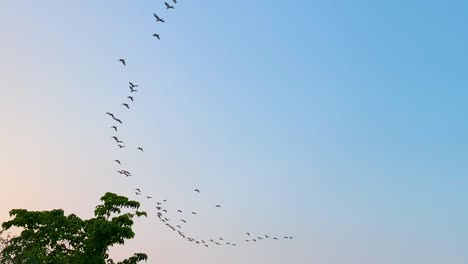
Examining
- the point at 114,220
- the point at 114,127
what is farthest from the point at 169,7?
the point at 114,220

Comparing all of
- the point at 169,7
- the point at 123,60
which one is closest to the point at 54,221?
the point at 123,60

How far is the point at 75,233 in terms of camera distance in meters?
41.1

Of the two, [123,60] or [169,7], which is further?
[123,60]

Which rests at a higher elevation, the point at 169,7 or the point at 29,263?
the point at 169,7

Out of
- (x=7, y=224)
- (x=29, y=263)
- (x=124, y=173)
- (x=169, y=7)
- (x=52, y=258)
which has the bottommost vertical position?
(x=29, y=263)

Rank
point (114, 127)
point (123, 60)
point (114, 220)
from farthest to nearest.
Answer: point (114, 127) < point (114, 220) < point (123, 60)

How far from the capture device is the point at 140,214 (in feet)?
138

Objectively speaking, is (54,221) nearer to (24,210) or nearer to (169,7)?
(24,210)

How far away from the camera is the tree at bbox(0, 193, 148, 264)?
39.0 m

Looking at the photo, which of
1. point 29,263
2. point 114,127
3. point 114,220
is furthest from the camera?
point 114,127

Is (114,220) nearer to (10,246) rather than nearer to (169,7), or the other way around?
(10,246)

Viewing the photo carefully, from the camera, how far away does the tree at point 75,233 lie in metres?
39.0

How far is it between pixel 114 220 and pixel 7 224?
7449 millimetres

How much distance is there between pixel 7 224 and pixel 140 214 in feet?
29.1
